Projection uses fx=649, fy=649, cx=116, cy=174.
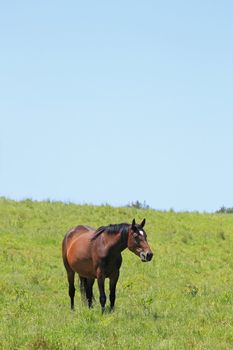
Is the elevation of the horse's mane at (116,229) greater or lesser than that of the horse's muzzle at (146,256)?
greater

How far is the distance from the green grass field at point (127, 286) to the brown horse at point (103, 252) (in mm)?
712

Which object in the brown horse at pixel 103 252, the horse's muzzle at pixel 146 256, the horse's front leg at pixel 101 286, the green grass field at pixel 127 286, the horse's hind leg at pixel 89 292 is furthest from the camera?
the horse's hind leg at pixel 89 292

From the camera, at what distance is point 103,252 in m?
14.5

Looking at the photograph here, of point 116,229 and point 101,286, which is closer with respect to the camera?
point 101,286

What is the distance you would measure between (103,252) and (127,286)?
809cm

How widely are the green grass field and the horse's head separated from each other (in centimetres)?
130

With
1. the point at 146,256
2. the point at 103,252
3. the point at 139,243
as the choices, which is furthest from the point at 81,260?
the point at 146,256

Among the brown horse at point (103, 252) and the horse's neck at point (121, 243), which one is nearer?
the brown horse at point (103, 252)

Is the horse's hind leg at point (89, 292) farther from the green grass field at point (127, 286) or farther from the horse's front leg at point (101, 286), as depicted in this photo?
the horse's front leg at point (101, 286)

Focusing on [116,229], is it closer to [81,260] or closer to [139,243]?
[139,243]

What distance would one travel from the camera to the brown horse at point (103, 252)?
1379 centimetres

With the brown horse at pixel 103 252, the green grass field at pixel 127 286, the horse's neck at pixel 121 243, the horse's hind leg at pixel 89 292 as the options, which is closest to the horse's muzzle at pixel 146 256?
the brown horse at pixel 103 252

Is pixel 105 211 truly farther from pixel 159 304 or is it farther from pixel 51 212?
pixel 159 304

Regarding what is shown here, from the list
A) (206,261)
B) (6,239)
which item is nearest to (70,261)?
(6,239)
